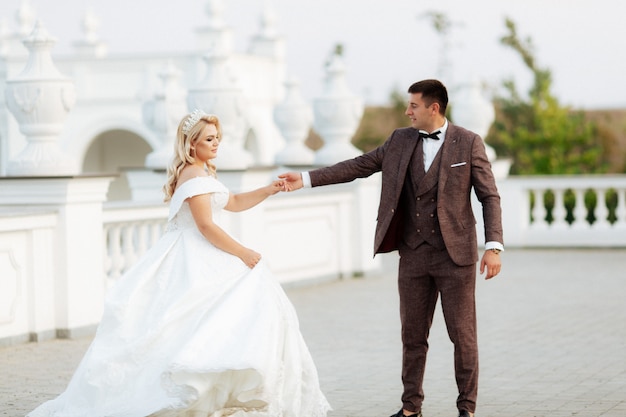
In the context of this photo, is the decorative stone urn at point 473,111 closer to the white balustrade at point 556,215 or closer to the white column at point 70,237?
the white balustrade at point 556,215

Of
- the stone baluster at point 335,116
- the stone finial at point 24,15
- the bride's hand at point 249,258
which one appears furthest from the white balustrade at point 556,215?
the stone finial at point 24,15

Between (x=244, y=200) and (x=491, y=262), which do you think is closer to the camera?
(x=491, y=262)

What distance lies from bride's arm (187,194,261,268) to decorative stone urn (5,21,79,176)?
4.08m

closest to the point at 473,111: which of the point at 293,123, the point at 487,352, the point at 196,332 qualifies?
the point at 293,123

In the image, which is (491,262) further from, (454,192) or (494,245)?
(454,192)

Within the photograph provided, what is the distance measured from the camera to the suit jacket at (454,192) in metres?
7.04

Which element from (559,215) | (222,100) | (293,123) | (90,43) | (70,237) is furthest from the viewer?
(90,43)

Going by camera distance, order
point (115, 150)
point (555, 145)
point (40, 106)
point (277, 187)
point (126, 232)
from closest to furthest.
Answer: point (277, 187)
point (40, 106)
point (126, 232)
point (555, 145)
point (115, 150)

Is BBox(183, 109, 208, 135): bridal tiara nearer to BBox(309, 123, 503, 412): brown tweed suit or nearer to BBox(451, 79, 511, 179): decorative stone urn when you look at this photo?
BBox(309, 123, 503, 412): brown tweed suit

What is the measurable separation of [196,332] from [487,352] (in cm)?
376

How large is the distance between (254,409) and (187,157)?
4.47 ft

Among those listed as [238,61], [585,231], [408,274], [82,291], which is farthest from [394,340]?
[238,61]

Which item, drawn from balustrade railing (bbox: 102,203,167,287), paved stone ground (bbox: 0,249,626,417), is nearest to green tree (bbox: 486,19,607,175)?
paved stone ground (bbox: 0,249,626,417)

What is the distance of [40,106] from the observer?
1105 centimetres
